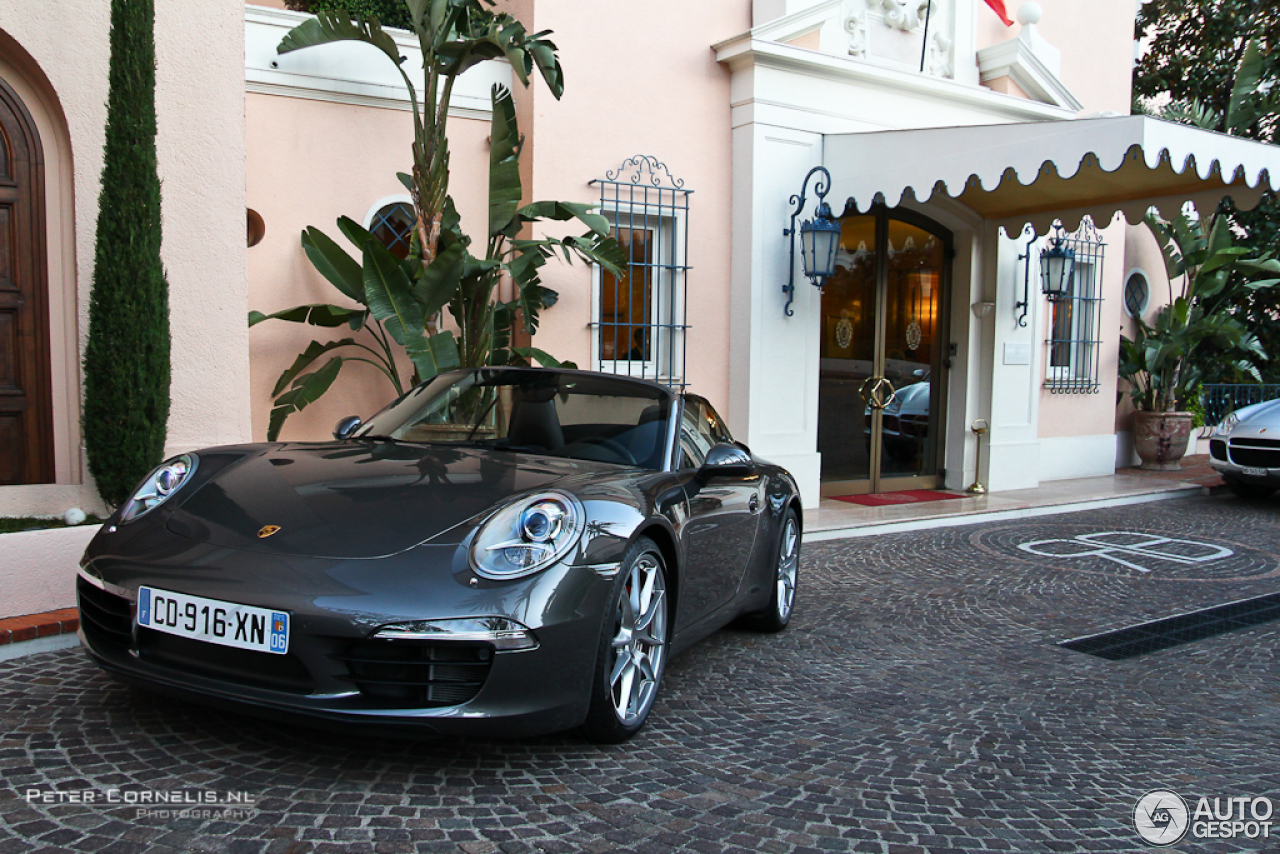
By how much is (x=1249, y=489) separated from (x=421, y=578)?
35.9ft

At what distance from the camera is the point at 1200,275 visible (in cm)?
1323

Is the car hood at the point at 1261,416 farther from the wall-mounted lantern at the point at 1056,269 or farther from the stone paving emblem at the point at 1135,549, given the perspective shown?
the stone paving emblem at the point at 1135,549

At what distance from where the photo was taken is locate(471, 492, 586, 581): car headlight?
9.85 ft

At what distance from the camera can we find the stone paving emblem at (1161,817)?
296 cm

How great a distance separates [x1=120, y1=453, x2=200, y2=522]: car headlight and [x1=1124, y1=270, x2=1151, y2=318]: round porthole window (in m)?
13.7

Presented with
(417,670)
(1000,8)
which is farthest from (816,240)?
(417,670)

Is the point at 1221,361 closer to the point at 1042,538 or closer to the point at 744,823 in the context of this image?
the point at 1042,538

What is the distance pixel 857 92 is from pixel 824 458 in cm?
367

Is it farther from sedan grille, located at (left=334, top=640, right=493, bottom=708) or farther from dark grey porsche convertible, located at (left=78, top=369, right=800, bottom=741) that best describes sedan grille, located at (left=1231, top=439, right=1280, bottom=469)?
sedan grille, located at (left=334, top=640, right=493, bottom=708)

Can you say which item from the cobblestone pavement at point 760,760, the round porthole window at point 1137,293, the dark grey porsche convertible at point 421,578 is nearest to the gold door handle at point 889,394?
the round porthole window at point 1137,293

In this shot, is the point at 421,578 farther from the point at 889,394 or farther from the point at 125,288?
the point at 889,394

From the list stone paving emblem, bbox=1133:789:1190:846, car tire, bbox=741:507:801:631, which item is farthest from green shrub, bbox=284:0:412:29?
stone paving emblem, bbox=1133:789:1190:846

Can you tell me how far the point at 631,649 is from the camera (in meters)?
3.46

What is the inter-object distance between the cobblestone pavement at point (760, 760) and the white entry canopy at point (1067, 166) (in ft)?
13.6
